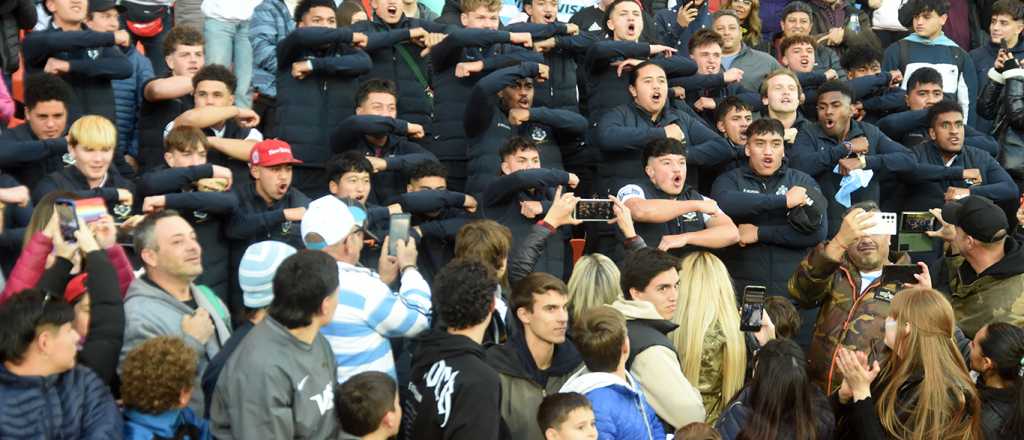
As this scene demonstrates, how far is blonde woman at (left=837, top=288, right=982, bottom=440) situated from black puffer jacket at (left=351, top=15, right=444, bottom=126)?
16.2ft

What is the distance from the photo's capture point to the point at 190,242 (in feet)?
20.0

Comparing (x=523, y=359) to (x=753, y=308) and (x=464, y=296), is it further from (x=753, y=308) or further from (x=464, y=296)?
(x=753, y=308)

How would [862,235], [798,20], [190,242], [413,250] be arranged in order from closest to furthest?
[190,242]
[413,250]
[862,235]
[798,20]

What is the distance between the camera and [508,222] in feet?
28.3

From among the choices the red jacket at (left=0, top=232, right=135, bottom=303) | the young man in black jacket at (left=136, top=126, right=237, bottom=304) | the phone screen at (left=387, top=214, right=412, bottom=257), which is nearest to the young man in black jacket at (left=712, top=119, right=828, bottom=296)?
the phone screen at (left=387, top=214, right=412, bottom=257)

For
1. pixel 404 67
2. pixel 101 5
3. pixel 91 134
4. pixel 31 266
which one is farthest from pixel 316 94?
pixel 31 266

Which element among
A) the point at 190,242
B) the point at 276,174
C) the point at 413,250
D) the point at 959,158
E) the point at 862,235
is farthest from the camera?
the point at 959,158

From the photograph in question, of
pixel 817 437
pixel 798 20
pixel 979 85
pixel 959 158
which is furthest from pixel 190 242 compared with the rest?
pixel 979 85

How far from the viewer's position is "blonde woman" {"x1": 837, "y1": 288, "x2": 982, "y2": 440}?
585cm

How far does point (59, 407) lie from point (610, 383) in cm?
218

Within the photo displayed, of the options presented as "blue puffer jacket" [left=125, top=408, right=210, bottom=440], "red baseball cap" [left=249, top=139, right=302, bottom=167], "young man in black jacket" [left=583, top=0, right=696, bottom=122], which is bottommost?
"blue puffer jacket" [left=125, top=408, right=210, bottom=440]

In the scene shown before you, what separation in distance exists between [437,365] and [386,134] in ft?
12.6

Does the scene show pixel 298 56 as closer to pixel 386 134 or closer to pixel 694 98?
pixel 386 134

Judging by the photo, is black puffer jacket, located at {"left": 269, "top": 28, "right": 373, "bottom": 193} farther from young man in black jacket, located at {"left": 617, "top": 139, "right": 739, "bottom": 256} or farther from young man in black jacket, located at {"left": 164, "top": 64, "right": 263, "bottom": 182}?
young man in black jacket, located at {"left": 617, "top": 139, "right": 739, "bottom": 256}
